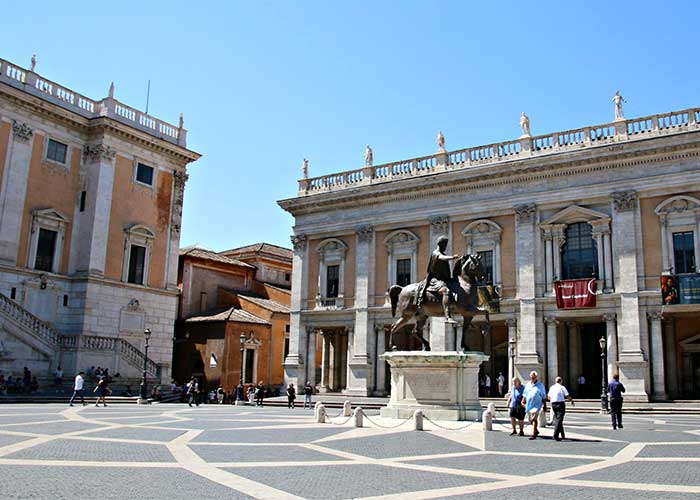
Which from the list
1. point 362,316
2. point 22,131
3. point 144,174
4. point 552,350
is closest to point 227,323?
point 362,316

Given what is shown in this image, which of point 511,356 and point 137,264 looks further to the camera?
point 137,264

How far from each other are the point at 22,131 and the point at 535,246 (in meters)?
27.8

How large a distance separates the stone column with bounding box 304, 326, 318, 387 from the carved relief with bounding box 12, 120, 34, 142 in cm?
1933

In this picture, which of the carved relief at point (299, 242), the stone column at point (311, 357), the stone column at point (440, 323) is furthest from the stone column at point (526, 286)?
the carved relief at point (299, 242)

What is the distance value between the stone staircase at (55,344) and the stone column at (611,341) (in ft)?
74.9

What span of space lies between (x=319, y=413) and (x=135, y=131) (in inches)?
1049

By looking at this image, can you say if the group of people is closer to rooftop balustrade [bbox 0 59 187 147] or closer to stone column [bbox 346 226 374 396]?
stone column [bbox 346 226 374 396]

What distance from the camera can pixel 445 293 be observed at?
19.3 meters

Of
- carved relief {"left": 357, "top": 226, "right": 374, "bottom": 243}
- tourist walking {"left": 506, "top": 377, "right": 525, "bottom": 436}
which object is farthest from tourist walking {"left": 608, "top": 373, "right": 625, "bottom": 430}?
carved relief {"left": 357, "top": 226, "right": 374, "bottom": 243}

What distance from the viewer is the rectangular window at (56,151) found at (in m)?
37.2

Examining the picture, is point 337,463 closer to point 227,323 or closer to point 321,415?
point 321,415

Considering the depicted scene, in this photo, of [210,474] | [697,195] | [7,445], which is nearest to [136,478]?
[210,474]

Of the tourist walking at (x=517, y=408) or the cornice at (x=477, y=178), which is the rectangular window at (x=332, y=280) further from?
the tourist walking at (x=517, y=408)

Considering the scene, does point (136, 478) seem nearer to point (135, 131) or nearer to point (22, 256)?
point (22, 256)
